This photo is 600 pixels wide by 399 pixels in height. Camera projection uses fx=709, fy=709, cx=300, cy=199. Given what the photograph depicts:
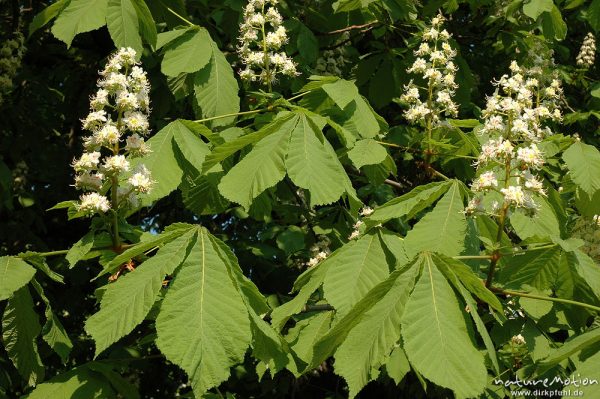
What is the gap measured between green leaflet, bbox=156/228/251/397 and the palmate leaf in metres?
0.36

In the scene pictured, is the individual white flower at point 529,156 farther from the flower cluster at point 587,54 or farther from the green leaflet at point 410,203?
the flower cluster at point 587,54

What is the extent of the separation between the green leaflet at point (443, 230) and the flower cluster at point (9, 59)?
10.5 feet

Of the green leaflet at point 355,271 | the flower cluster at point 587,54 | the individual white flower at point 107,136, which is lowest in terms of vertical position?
the flower cluster at point 587,54

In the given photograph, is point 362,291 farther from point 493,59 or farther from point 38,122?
point 493,59

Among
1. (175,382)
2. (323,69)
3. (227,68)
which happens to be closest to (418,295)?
(227,68)

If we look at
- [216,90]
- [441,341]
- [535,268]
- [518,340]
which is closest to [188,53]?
[216,90]

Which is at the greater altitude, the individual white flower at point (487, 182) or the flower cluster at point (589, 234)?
the individual white flower at point (487, 182)

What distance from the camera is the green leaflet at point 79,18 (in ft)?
8.04

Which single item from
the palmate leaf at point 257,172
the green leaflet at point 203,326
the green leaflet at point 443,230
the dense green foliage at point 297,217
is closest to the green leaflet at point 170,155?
the dense green foliage at point 297,217

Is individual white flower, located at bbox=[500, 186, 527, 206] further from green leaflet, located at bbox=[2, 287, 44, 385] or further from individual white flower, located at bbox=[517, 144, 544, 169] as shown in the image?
green leaflet, located at bbox=[2, 287, 44, 385]

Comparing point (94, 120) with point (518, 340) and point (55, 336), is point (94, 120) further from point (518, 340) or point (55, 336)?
point (518, 340)

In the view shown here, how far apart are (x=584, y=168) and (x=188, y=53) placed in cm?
142

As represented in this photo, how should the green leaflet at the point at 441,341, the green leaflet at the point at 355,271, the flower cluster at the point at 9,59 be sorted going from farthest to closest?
1. the flower cluster at the point at 9,59
2. the green leaflet at the point at 355,271
3. the green leaflet at the point at 441,341

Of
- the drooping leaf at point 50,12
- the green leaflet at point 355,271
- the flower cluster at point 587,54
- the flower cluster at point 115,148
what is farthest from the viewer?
the flower cluster at point 587,54
